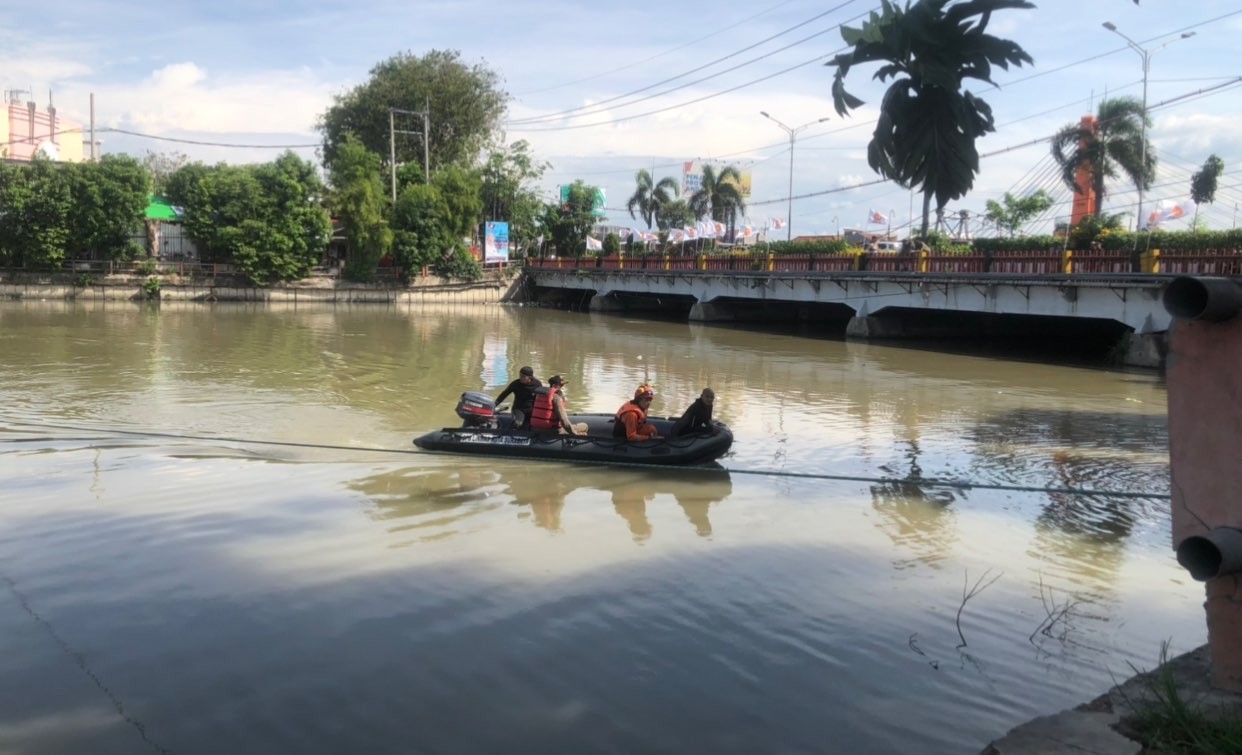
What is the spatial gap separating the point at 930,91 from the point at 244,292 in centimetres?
5548

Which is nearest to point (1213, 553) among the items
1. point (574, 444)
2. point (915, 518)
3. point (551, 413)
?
point (915, 518)

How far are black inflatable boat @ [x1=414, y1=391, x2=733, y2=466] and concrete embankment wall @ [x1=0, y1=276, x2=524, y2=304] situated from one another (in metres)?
43.6

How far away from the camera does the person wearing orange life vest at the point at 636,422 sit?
13.2m

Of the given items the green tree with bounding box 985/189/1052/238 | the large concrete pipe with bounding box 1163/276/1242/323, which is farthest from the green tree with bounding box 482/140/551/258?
the large concrete pipe with bounding box 1163/276/1242/323

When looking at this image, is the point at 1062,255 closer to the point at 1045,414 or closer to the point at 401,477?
the point at 1045,414

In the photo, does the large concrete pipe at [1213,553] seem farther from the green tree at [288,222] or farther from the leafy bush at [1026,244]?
the green tree at [288,222]

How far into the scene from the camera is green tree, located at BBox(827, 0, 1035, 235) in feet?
8.98

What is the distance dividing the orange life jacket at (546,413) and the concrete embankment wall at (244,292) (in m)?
43.9

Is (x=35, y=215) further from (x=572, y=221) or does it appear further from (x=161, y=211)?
(x=572, y=221)

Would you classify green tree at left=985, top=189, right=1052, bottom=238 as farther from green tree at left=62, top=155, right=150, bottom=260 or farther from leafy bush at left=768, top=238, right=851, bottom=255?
green tree at left=62, top=155, right=150, bottom=260

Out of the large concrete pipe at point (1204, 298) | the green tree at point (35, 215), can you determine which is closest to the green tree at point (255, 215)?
the green tree at point (35, 215)

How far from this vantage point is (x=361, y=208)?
55.4 m

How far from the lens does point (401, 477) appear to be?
12578 mm

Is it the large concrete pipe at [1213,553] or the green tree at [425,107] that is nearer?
the large concrete pipe at [1213,553]
